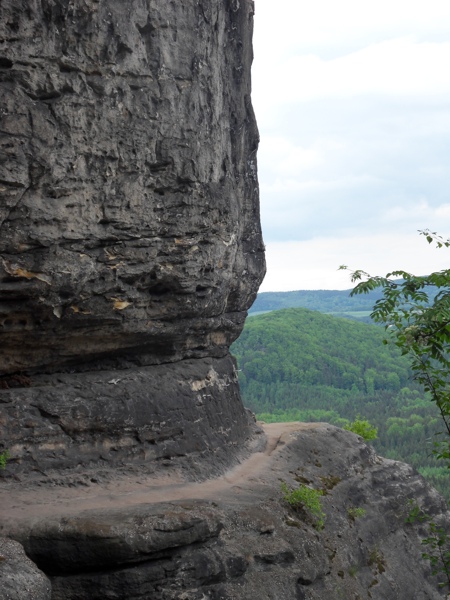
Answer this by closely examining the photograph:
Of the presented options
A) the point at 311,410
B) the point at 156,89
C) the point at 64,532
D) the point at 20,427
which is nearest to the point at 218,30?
the point at 156,89

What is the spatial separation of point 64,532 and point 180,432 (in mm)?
5662

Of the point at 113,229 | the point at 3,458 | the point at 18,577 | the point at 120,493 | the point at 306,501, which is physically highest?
the point at 113,229

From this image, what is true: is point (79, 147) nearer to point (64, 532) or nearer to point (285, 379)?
point (64, 532)

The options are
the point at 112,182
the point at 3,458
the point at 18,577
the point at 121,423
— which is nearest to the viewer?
the point at 18,577

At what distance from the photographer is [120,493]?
17312 millimetres

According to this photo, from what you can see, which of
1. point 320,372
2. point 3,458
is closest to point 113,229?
point 3,458

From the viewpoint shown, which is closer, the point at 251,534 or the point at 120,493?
the point at 251,534

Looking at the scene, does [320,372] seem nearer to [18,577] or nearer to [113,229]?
[113,229]

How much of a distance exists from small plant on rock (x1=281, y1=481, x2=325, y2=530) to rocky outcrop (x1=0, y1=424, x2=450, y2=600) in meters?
0.17

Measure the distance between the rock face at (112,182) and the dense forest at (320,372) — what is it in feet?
224

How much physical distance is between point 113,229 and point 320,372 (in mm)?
100796

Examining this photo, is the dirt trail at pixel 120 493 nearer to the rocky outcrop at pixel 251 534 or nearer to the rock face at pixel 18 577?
the rocky outcrop at pixel 251 534

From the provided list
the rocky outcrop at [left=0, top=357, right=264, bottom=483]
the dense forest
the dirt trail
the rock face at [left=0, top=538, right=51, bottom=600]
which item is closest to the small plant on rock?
the dirt trail

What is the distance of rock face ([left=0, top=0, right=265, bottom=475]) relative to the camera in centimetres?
1661
